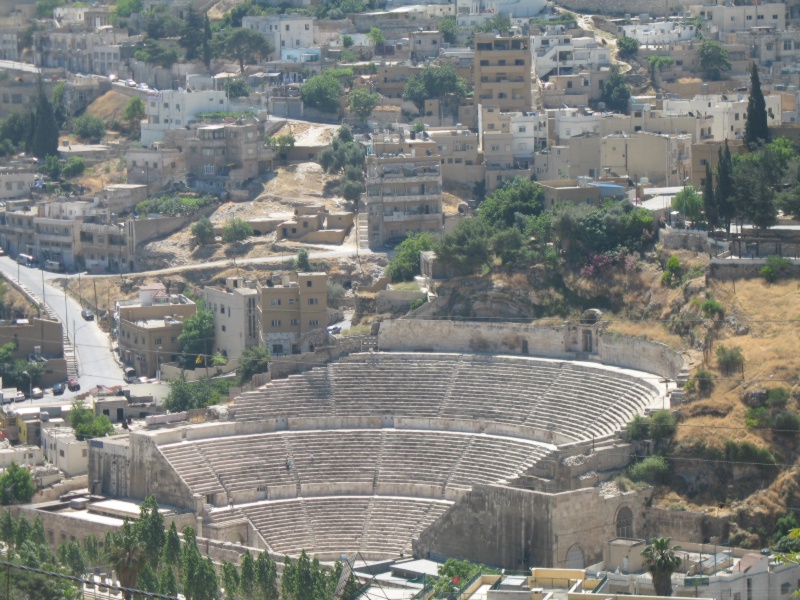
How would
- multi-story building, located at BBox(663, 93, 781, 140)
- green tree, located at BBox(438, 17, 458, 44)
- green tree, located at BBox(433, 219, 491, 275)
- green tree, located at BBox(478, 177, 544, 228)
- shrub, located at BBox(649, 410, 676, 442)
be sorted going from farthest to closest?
green tree, located at BBox(438, 17, 458, 44)
multi-story building, located at BBox(663, 93, 781, 140)
green tree, located at BBox(478, 177, 544, 228)
green tree, located at BBox(433, 219, 491, 275)
shrub, located at BBox(649, 410, 676, 442)

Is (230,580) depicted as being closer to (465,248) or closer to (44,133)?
(465,248)

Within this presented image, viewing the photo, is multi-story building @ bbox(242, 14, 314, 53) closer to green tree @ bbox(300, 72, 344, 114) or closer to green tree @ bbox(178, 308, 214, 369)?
green tree @ bbox(300, 72, 344, 114)

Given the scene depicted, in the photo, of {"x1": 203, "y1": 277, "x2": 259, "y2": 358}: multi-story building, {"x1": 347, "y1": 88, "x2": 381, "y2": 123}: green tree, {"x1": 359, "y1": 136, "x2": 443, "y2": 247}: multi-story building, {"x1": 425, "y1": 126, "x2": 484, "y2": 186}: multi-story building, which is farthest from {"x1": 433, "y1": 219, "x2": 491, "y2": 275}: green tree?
{"x1": 347, "y1": 88, "x2": 381, "y2": 123}: green tree

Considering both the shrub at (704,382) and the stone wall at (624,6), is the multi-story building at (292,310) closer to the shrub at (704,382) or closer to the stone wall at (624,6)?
the shrub at (704,382)

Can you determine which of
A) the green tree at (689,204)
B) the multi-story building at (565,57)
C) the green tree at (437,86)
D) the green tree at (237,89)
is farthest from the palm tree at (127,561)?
the green tree at (237,89)

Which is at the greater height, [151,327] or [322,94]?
[322,94]

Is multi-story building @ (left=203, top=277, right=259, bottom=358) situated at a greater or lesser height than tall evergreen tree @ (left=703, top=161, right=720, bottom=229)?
lesser

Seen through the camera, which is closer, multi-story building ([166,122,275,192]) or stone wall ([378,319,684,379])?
stone wall ([378,319,684,379])

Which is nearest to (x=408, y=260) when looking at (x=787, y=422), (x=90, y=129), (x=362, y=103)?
(x=787, y=422)
